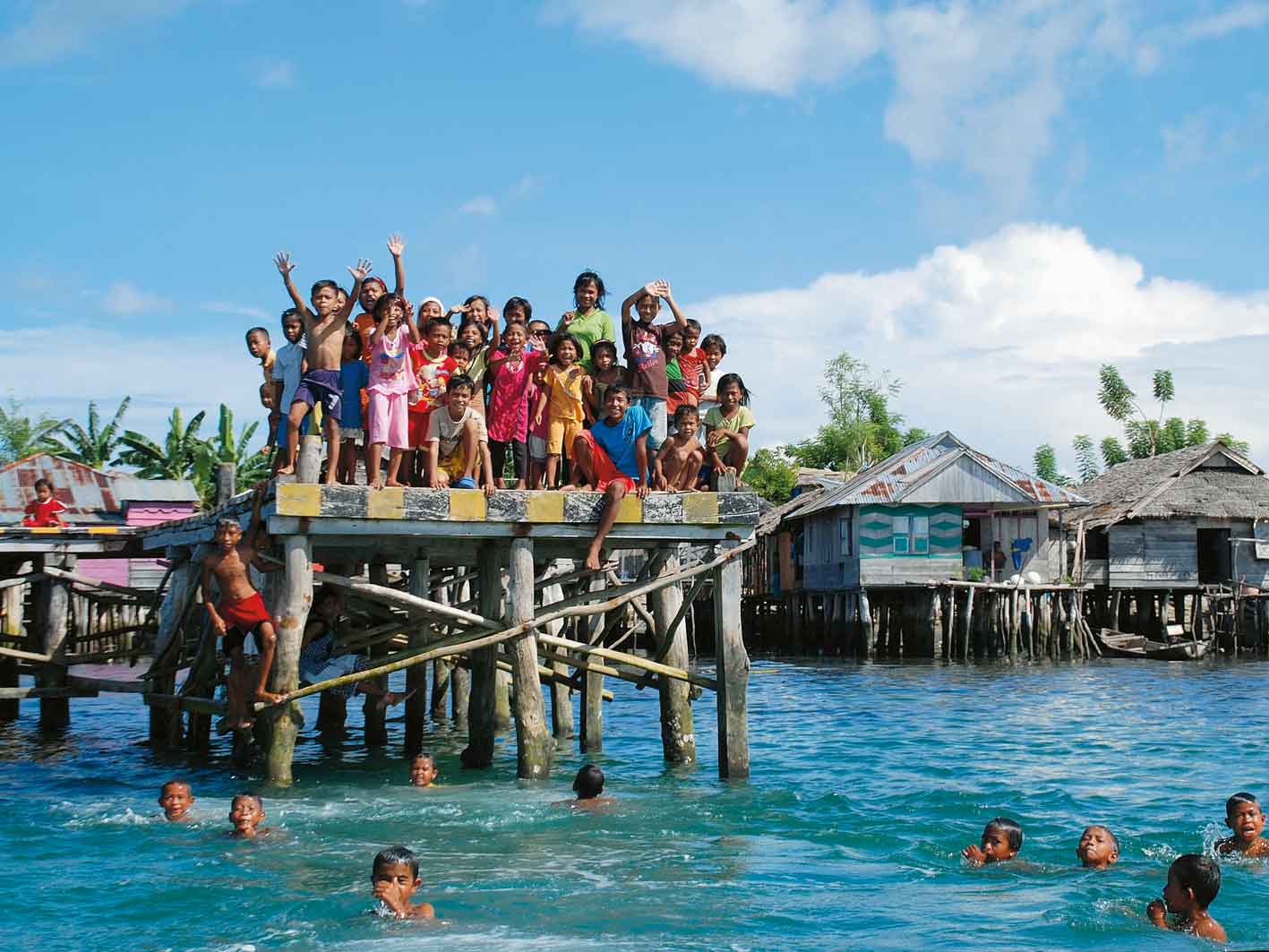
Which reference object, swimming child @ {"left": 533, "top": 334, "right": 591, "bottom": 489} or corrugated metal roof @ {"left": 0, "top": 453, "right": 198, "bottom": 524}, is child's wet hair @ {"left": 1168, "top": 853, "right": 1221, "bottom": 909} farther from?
corrugated metal roof @ {"left": 0, "top": 453, "right": 198, "bottom": 524}

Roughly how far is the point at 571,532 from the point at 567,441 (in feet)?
3.81

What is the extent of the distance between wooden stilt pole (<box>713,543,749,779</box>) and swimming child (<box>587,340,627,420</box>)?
6.16 ft

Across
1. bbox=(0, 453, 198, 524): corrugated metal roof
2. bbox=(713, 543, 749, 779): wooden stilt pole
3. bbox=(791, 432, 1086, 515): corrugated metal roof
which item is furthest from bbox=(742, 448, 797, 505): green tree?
bbox=(713, 543, 749, 779): wooden stilt pole

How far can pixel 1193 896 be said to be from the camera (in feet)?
26.8

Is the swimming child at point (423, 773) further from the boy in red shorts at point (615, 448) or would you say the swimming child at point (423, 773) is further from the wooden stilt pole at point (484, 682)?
the boy in red shorts at point (615, 448)

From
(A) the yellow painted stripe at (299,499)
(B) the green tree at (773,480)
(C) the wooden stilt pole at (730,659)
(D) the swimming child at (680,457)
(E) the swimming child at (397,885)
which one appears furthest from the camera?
(B) the green tree at (773,480)

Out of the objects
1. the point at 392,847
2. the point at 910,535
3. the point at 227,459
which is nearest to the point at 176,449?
the point at 227,459

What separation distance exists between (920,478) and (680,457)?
82.7 ft

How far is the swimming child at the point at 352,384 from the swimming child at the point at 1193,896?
6.92 metres

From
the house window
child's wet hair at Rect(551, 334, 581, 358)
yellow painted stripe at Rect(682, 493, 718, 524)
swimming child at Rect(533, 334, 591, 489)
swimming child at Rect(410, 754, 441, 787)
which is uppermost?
child's wet hair at Rect(551, 334, 581, 358)

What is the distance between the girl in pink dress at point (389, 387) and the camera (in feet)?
36.8

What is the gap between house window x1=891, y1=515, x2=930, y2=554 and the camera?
36.4 metres

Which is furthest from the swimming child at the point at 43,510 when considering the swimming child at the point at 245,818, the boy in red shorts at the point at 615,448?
the boy in red shorts at the point at 615,448

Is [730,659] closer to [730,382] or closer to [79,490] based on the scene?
[730,382]
